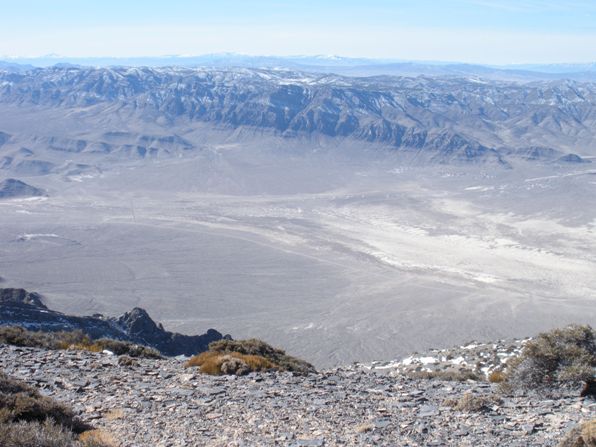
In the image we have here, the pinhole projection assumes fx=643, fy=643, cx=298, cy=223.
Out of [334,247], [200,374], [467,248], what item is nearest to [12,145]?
[334,247]

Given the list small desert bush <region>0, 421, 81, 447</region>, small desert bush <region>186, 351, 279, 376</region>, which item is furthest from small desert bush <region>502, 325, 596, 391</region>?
small desert bush <region>0, 421, 81, 447</region>

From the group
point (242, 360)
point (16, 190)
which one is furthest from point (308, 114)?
point (242, 360)

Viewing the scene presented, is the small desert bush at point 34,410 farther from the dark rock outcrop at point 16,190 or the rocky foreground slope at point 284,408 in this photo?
the dark rock outcrop at point 16,190

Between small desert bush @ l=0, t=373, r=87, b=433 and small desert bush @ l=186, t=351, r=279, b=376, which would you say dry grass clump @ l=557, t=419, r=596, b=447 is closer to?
small desert bush @ l=0, t=373, r=87, b=433

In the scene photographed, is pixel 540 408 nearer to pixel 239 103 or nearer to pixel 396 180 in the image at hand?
pixel 396 180

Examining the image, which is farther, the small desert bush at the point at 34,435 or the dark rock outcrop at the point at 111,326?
the dark rock outcrop at the point at 111,326

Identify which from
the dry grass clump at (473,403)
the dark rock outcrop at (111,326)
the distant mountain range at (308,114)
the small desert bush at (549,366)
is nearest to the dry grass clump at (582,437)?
the dry grass clump at (473,403)

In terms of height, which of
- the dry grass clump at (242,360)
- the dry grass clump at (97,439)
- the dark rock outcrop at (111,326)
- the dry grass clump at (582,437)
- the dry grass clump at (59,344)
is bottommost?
the dark rock outcrop at (111,326)
